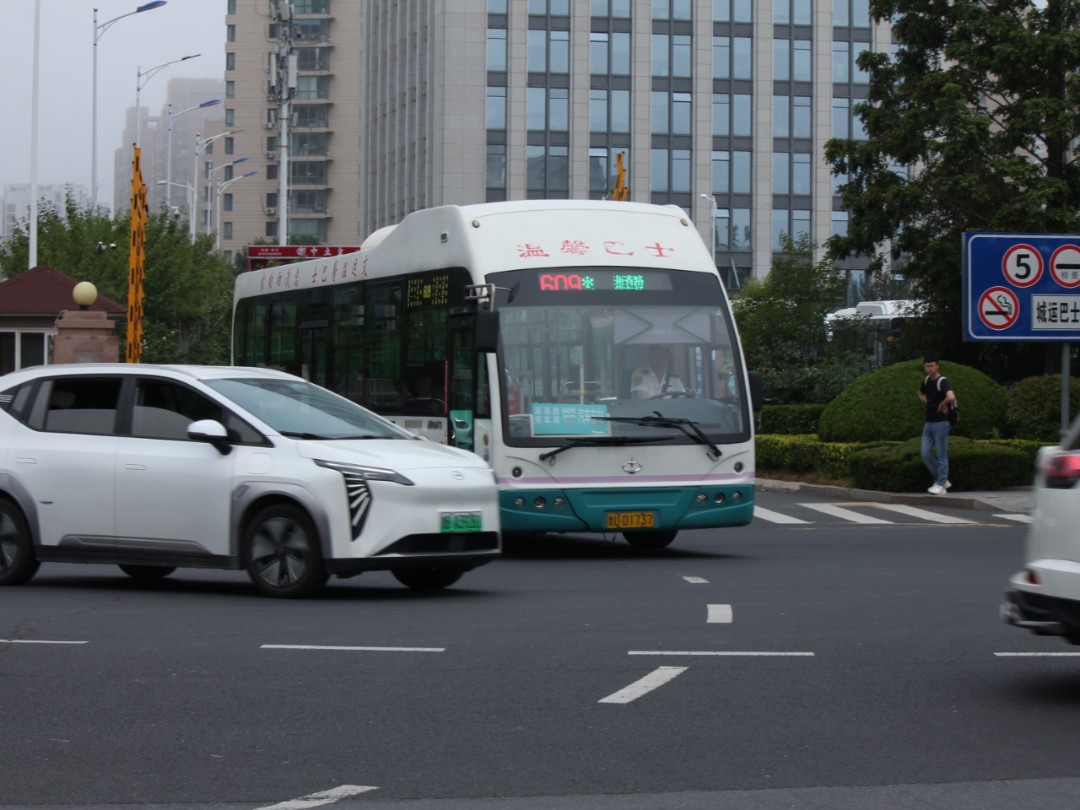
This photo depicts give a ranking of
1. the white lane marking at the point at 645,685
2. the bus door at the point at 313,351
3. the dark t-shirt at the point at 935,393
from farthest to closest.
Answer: the dark t-shirt at the point at 935,393 < the bus door at the point at 313,351 < the white lane marking at the point at 645,685

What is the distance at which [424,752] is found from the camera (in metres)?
6.73

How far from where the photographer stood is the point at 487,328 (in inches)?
608

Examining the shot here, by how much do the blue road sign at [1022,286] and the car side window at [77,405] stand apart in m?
14.1

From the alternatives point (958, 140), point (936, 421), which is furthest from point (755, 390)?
point (958, 140)

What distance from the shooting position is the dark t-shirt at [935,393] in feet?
76.2

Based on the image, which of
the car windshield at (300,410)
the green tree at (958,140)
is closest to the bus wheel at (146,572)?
the car windshield at (300,410)

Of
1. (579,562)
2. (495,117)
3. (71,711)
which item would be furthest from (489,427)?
(495,117)

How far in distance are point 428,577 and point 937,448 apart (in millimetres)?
12855

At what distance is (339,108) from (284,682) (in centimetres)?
12792

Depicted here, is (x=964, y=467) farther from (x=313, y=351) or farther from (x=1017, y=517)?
(x=313, y=351)

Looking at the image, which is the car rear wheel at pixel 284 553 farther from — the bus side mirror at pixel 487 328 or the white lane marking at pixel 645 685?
the bus side mirror at pixel 487 328

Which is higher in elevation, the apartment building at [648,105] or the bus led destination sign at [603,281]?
the apartment building at [648,105]

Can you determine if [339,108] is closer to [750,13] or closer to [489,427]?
[750,13]

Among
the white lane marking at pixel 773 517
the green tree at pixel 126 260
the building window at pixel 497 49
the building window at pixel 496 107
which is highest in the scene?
the building window at pixel 497 49
